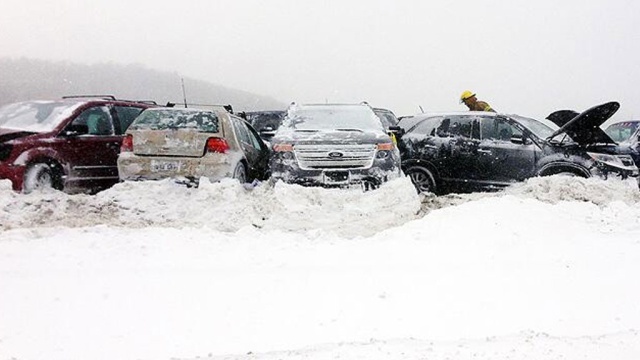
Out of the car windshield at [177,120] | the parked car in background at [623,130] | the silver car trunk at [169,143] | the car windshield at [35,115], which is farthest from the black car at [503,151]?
the car windshield at [35,115]

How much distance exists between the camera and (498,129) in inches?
313

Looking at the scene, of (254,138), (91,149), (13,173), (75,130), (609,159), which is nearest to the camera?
(13,173)

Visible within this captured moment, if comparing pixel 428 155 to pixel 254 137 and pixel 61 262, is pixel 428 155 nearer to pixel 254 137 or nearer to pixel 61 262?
pixel 254 137

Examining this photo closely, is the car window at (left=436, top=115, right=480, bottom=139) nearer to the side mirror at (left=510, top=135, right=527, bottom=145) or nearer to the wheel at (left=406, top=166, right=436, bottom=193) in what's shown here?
the side mirror at (left=510, top=135, right=527, bottom=145)

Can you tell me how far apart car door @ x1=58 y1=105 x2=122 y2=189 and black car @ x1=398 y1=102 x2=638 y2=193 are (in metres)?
4.42

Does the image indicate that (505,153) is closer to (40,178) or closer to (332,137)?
(332,137)

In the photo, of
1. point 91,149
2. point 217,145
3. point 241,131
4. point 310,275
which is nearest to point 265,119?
point 241,131

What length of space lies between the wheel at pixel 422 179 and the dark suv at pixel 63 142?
4473 mm

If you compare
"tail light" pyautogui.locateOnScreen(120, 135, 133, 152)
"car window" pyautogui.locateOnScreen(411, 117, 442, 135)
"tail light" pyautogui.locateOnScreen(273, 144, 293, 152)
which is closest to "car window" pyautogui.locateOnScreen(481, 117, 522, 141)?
"car window" pyautogui.locateOnScreen(411, 117, 442, 135)

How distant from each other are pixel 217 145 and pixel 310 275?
300cm

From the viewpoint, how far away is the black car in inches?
297

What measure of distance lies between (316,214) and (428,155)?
2958 mm

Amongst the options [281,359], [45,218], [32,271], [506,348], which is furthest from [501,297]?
[45,218]

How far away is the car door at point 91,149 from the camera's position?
654 centimetres
